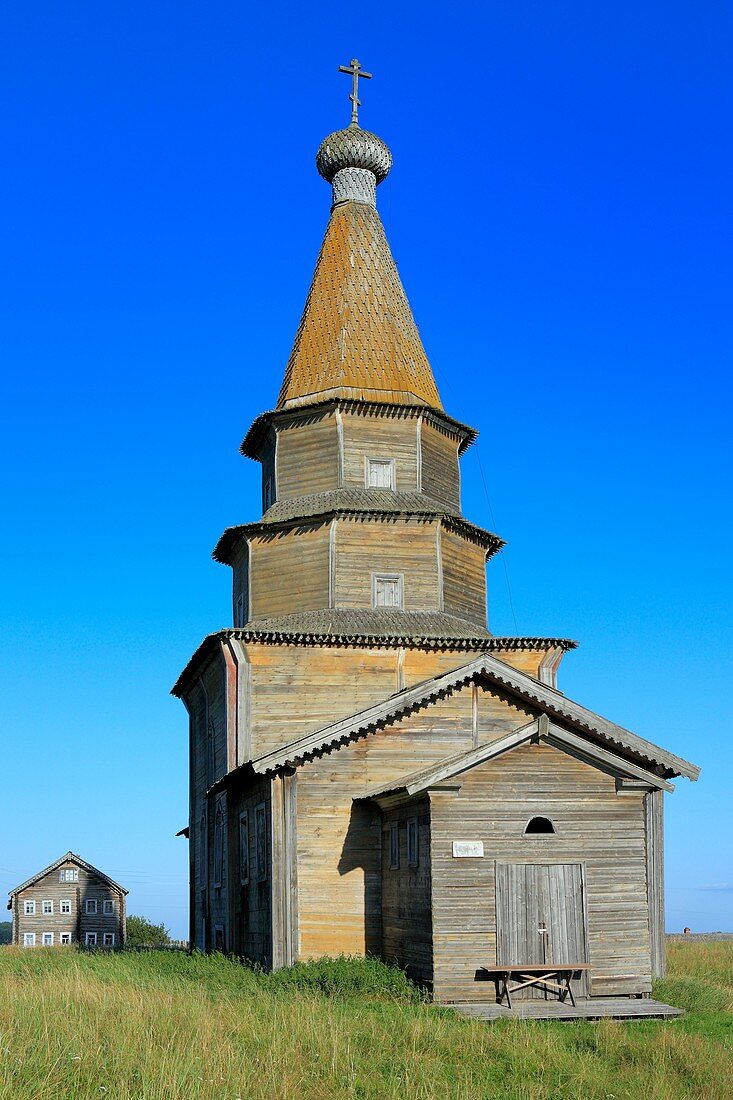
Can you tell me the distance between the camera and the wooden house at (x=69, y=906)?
6419cm

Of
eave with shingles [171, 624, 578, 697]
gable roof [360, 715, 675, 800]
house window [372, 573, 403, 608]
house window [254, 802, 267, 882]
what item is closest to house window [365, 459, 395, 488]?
house window [372, 573, 403, 608]

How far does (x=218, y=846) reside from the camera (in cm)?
3009

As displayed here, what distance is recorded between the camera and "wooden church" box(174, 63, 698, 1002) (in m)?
21.5

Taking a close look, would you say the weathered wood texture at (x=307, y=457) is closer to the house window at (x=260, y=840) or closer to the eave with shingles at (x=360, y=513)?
the eave with shingles at (x=360, y=513)

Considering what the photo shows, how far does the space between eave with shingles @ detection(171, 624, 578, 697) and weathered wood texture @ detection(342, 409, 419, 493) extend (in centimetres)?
369

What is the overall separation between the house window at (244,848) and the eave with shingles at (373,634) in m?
3.81

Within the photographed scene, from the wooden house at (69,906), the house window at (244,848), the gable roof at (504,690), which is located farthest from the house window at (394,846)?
the wooden house at (69,906)

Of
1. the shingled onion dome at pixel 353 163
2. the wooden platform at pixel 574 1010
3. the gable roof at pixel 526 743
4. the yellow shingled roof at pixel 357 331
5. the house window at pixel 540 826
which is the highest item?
the shingled onion dome at pixel 353 163

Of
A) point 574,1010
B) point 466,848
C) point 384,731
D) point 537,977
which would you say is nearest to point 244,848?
point 384,731

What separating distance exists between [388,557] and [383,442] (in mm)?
3185

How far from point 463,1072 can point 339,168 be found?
26.8m

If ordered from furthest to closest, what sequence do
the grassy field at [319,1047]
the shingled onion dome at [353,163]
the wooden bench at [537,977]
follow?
the shingled onion dome at [353,163] < the wooden bench at [537,977] < the grassy field at [319,1047]

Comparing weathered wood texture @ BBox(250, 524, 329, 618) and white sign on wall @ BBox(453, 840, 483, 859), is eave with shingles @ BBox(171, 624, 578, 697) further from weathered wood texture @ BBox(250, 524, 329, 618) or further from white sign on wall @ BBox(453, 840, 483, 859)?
white sign on wall @ BBox(453, 840, 483, 859)

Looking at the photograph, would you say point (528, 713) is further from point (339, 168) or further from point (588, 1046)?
point (339, 168)
